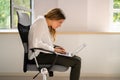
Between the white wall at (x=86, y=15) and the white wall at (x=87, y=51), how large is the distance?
0.20 metres

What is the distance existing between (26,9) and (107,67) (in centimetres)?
173

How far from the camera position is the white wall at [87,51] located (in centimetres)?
379

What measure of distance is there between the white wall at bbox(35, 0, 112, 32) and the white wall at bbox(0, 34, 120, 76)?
0.67 feet

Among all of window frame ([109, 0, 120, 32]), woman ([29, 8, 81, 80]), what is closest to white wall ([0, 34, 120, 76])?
window frame ([109, 0, 120, 32])

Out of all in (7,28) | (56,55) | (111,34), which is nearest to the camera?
(56,55)

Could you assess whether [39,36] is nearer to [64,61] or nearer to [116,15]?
[64,61]

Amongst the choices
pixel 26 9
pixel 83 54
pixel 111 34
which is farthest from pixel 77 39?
pixel 26 9

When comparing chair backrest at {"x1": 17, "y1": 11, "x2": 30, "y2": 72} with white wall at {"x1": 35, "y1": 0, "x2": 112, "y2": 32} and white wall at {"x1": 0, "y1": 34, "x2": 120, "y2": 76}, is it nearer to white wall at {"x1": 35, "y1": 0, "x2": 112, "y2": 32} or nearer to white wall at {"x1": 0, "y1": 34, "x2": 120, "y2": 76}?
white wall at {"x1": 0, "y1": 34, "x2": 120, "y2": 76}

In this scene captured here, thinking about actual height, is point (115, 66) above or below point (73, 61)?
below

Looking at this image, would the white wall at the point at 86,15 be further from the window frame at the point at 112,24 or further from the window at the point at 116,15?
the window at the point at 116,15

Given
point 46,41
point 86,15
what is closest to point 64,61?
point 46,41

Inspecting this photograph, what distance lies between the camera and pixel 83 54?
3.81m

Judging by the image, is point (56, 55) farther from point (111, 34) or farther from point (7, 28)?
point (7, 28)

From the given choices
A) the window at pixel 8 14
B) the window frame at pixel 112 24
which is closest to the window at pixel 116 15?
the window frame at pixel 112 24
